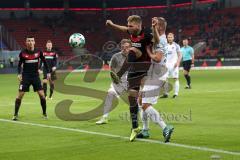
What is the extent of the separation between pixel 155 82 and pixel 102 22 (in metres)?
62.5

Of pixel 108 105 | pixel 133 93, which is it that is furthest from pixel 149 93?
pixel 108 105

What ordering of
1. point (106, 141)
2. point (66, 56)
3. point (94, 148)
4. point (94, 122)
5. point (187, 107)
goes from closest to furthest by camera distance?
point (94, 148) < point (106, 141) < point (94, 122) < point (187, 107) < point (66, 56)

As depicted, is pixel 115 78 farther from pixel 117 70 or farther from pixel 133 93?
pixel 133 93

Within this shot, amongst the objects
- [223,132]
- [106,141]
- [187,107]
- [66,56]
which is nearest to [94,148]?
[106,141]

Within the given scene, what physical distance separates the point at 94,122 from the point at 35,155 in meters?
4.41

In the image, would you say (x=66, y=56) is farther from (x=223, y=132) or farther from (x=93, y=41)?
(x=223, y=132)

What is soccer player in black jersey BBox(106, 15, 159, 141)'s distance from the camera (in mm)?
9734

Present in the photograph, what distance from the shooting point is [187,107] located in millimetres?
15742

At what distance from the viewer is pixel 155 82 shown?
10.1 meters

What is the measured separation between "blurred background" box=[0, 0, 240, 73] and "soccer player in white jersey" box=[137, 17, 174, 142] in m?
40.7

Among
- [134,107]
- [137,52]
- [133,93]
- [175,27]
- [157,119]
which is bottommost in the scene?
[157,119]

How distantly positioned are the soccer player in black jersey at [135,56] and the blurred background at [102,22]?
40856 mm

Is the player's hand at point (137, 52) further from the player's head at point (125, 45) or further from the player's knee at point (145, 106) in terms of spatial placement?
the player's head at point (125, 45)

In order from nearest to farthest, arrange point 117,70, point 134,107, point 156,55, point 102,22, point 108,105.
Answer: point 156,55 → point 134,107 → point 117,70 → point 108,105 → point 102,22
